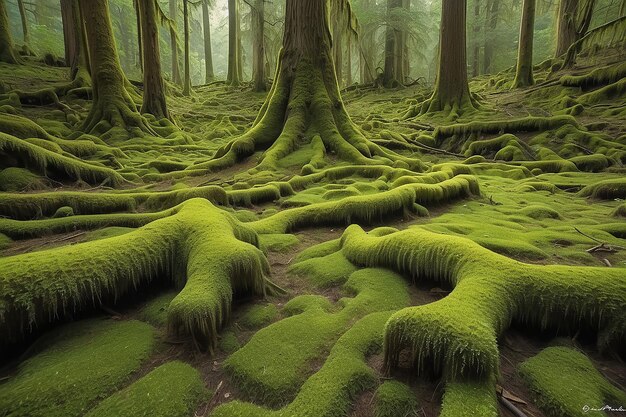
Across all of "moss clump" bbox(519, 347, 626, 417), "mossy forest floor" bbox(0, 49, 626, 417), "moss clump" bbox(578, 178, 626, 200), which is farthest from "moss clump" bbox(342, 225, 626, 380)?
"moss clump" bbox(578, 178, 626, 200)

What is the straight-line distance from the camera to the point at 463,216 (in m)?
5.39

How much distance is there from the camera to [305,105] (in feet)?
30.2

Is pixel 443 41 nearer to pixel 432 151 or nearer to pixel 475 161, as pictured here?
pixel 432 151

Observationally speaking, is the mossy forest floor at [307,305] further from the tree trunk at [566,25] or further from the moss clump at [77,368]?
the tree trunk at [566,25]

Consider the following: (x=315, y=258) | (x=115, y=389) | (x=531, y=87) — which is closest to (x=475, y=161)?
(x=315, y=258)

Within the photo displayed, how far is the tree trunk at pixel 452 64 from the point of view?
13312 millimetres

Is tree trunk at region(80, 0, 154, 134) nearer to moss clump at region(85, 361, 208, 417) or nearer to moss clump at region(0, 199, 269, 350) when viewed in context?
moss clump at region(0, 199, 269, 350)

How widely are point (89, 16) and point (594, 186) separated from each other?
14.7 m

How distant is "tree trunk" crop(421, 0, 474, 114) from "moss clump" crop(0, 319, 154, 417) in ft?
45.7

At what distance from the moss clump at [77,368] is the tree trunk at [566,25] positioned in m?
23.5

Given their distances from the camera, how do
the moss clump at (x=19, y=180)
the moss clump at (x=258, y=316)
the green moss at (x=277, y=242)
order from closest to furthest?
the moss clump at (x=258, y=316) → the green moss at (x=277, y=242) → the moss clump at (x=19, y=180)

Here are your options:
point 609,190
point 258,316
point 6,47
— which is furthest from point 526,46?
point 6,47

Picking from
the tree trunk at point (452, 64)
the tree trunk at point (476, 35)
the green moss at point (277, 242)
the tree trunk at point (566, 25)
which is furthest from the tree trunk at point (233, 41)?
the green moss at point (277, 242)

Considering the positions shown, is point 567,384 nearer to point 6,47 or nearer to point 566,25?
point 566,25
